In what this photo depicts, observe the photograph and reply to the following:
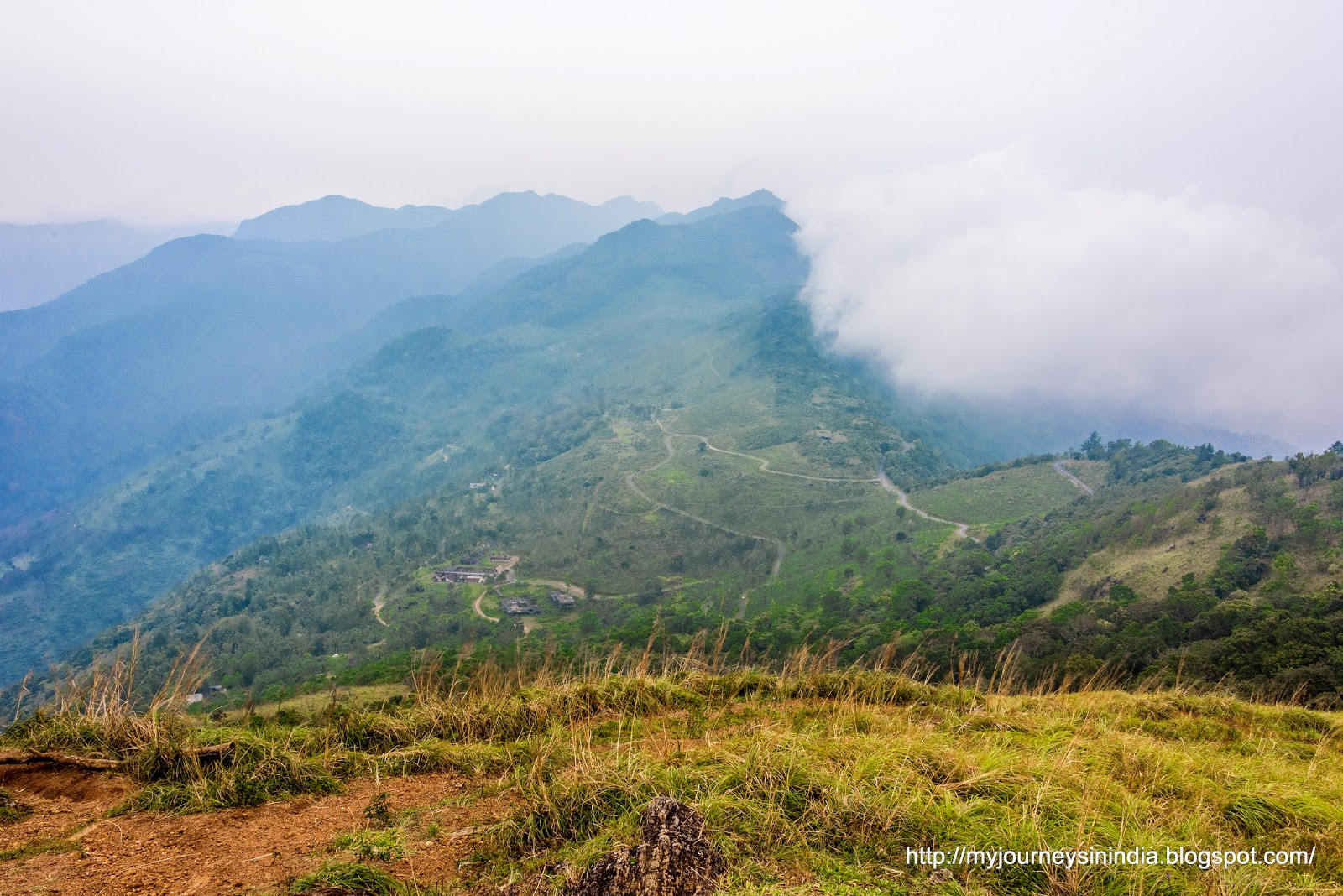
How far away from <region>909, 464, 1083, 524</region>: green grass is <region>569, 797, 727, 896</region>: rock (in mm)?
65971

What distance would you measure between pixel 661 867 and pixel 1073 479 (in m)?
81.0

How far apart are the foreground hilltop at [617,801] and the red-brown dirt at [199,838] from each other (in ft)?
0.07

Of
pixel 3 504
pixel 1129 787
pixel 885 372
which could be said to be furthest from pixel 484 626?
pixel 3 504

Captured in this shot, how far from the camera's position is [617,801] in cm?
446

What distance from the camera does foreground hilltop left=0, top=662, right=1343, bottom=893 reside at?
3.78 meters

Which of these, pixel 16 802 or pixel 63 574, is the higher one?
pixel 16 802

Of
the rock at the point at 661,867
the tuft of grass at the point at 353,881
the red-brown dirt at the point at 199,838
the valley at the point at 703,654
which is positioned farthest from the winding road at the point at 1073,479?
the tuft of grass at the point at 353,881

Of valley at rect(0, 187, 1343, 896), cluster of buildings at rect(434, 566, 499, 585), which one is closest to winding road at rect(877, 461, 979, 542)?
valley at rect(0, 187, 1343, 896)

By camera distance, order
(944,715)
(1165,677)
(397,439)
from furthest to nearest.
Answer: (397,439), (1165,677), (944,715)

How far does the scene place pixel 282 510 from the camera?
139250 mm

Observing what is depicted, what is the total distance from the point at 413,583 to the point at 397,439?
3793 inches

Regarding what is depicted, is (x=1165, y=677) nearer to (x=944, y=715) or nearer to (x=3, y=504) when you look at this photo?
(x=944, y=715)

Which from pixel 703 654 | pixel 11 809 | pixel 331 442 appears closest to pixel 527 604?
pixel 703 654

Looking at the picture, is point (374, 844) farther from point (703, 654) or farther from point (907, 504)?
point (907, 504)
